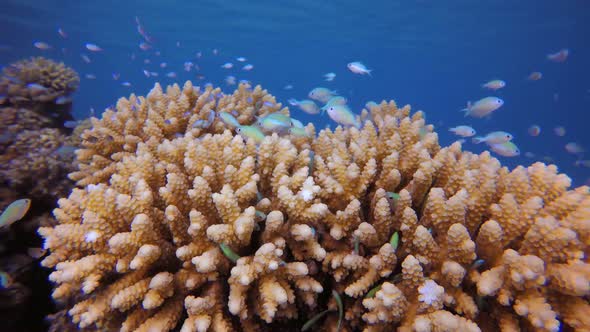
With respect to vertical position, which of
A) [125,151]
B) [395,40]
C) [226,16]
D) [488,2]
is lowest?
[125,151]

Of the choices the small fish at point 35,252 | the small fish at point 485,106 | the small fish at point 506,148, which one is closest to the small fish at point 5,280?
the small fish at point 35,252

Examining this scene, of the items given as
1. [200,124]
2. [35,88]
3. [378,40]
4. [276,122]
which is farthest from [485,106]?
[378,40]

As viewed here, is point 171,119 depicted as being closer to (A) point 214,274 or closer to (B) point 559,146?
(A) point 214,274

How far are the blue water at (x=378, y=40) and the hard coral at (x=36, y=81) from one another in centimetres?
868

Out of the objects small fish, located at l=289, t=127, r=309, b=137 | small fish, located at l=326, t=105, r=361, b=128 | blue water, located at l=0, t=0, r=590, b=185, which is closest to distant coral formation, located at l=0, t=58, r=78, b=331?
small fish, located at l=289, t=127, r=309, b=137

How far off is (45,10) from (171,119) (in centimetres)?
4450

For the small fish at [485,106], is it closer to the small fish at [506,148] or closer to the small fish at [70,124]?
the small fish at [506,148]

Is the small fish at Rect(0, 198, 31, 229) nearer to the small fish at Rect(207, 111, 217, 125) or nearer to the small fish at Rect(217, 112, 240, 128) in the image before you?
the small fish at Rect(207, 111, 217, 125)

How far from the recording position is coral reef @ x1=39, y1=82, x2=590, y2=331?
179cm

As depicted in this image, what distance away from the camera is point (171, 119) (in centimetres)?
334

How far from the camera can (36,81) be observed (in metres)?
5.91

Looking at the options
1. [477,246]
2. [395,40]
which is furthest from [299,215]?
[395,40]

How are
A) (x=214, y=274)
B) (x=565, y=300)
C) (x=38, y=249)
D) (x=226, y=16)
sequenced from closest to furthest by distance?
(x=565, y=300) < (x=214, y=274) < (x=38, y=249) < (x=226, y=16)

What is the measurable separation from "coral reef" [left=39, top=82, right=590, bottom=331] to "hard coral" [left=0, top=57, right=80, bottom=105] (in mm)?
4441
